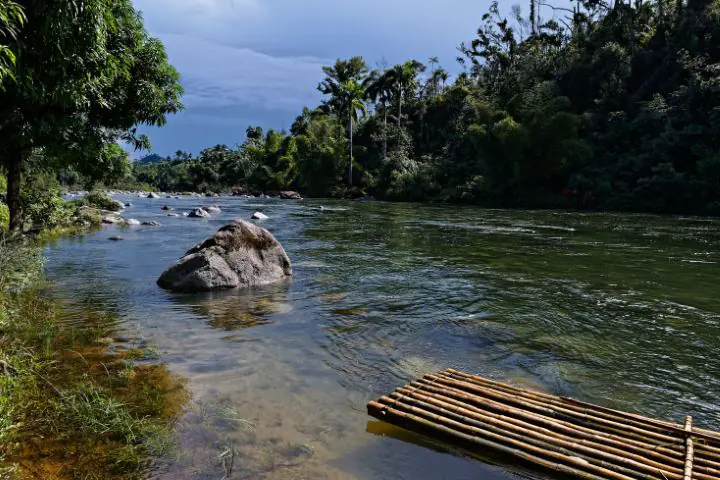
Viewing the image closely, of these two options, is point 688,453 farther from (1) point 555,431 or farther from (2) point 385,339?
(2) point 385,339

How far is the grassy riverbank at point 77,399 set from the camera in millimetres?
3926

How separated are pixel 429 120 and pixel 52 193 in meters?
60.9

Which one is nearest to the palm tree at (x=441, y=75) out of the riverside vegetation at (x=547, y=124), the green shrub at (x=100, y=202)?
the riverside vegetation at (x=547, y=124)

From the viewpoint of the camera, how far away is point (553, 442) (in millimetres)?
4078

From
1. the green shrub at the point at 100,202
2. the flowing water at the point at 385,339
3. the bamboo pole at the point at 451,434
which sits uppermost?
the green shrub at the point at 100,202

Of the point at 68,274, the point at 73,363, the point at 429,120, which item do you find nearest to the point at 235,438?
the point at 73,363

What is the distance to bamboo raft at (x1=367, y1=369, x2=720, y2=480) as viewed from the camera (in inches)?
148

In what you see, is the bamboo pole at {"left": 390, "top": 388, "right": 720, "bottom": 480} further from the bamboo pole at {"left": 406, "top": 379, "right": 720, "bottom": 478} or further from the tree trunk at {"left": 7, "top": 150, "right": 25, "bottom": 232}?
the tree trunk at {"left": 7, "top": 150, "right": 25, "bottom": 232}

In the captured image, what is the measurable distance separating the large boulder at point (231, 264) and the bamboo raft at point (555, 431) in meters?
6.44

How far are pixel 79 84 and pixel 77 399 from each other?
17.6ft

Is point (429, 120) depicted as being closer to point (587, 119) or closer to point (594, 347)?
point (587, 119)

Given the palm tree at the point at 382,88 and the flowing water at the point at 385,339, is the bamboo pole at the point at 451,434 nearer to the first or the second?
the flowing water at the point at 385,339

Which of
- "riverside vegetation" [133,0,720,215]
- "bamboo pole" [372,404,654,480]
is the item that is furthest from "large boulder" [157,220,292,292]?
"riverside vegetation" [133,0,720,215]

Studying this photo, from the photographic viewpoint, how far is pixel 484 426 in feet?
14.3
